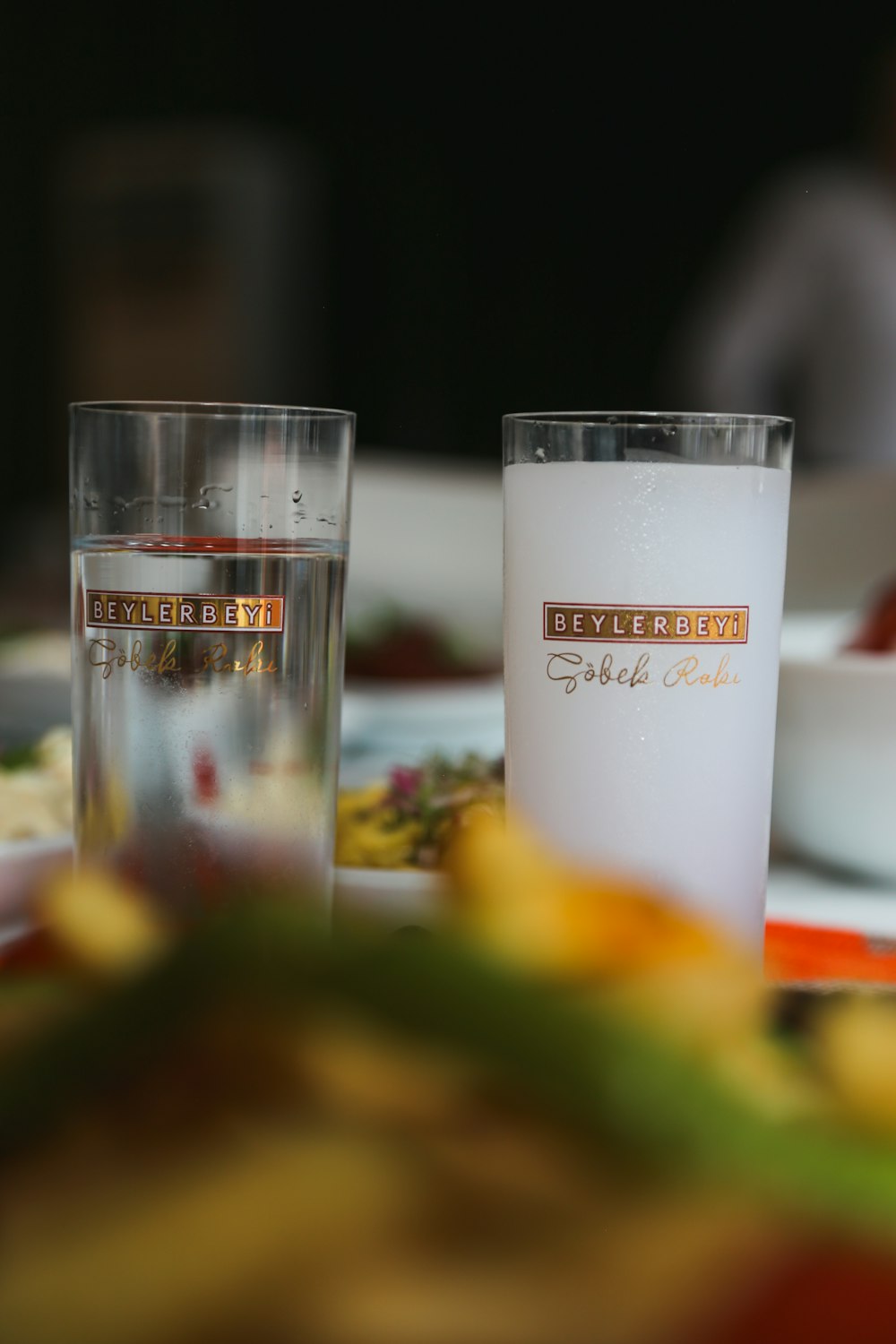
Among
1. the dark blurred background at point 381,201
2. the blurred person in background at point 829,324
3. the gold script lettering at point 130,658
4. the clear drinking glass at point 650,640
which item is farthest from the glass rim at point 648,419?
the dark blurred background at point 381,201

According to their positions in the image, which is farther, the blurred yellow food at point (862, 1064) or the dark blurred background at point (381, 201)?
the dark blurred background at point (381, 201)

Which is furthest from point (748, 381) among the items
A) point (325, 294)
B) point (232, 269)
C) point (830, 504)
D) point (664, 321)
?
point (232, 269)

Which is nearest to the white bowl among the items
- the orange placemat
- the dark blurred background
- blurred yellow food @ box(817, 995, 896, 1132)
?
the orange placemat

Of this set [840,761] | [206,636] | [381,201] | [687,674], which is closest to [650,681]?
[687,674]

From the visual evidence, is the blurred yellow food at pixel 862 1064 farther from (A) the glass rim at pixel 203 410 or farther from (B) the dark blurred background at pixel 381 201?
(B) the dark blurred background at pixel 381 201

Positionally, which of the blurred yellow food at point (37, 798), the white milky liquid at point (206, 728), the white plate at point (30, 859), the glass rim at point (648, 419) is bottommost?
the blurred yellow food at point (37, 798)

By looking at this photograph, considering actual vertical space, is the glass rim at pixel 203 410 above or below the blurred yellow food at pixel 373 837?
above

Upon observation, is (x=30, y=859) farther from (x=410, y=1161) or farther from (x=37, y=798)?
(x=410, y=1161)

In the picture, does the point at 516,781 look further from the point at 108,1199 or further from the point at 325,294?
the point at 325,294
